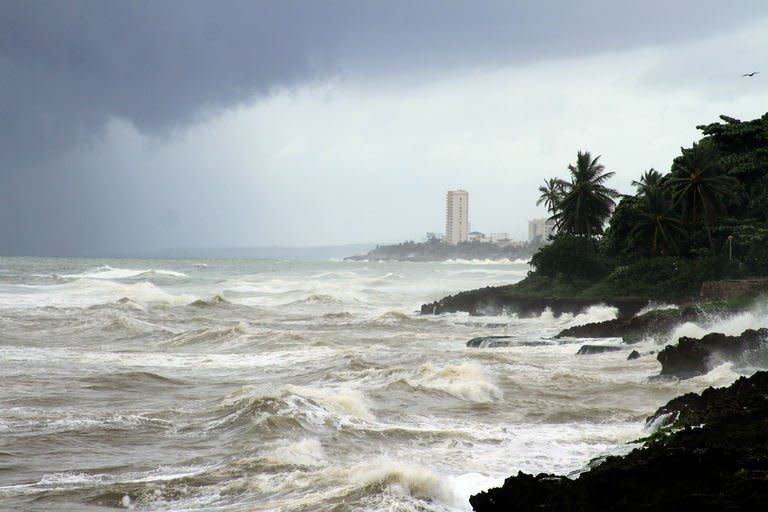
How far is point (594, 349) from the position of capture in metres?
24.7

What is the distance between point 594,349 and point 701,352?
5392 millimetres

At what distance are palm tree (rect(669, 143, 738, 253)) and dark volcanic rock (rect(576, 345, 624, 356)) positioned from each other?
1761cm

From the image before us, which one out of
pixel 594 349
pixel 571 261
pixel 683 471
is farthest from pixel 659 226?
pixel 683 471

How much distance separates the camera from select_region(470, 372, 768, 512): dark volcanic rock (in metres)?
6.78

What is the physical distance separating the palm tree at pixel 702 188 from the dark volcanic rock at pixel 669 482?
32654 mm

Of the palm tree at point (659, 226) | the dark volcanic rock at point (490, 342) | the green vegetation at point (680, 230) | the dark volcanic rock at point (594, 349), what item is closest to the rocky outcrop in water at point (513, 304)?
the green vegetation at point (680, 230)

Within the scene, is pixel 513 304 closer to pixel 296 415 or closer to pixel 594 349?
pixel 594 349

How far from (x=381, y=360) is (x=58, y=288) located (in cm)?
4718

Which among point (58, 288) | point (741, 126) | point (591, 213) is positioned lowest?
point (58, 288)

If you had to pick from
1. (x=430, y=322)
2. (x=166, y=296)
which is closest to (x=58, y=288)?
(x=166, y=296)

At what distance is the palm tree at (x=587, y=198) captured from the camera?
52312 millimetres

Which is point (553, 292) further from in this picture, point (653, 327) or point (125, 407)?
point (125, 407)

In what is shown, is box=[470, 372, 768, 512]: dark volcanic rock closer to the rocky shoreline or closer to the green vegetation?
the rocky shoreline

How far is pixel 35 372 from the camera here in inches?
804
